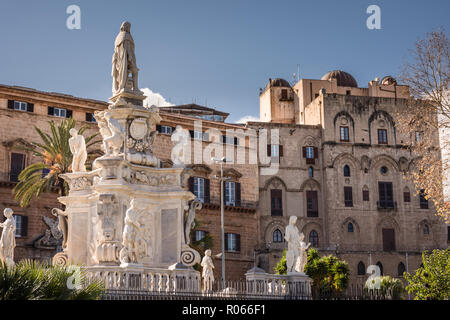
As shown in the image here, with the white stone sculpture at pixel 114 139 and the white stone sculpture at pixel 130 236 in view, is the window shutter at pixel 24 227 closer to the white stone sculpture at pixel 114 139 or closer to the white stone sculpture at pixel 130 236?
the white stone sculpture at pixel 114 139

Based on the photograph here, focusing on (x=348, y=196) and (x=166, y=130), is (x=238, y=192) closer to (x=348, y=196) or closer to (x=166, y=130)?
(x=166, y=130)

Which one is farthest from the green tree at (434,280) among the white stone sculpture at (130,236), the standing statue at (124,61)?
the standing statue at (124,61)

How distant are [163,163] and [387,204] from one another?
62.7 ft

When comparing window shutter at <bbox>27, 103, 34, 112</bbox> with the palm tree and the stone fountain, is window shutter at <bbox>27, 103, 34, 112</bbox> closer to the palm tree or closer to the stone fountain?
the palm tree

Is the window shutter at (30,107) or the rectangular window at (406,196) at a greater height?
the window shutter at (30,107)

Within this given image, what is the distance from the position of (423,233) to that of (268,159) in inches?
514

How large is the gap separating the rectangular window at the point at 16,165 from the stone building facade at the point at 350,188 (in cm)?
1717

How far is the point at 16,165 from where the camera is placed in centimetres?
4303

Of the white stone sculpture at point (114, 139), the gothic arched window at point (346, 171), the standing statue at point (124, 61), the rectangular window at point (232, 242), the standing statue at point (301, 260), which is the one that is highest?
the gothic arched window at point (346, 171)

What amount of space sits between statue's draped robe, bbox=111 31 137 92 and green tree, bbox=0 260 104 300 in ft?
32.2

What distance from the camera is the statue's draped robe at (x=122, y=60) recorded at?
21375 mm

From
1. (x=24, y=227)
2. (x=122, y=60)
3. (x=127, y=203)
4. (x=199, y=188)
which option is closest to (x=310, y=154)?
(x=199, y=188)
